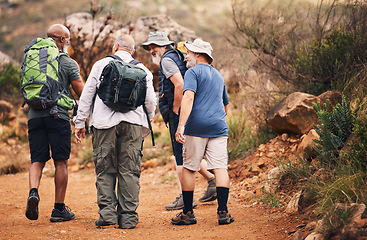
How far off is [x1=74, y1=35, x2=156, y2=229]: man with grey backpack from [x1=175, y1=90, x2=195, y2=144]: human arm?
44cm

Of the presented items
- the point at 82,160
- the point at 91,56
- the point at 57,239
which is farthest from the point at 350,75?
the point at 91,56

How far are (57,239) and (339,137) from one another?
10.3 feet

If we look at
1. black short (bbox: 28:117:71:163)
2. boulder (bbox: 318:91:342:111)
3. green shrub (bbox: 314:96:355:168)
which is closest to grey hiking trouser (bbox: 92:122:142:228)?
black short (bbox: 28:117:71:163)

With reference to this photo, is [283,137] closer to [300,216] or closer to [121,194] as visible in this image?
[300,216]

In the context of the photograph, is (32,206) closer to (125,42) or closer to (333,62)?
(125,42)

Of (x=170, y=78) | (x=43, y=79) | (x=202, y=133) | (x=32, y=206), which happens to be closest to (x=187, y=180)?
(x=202, y=133)

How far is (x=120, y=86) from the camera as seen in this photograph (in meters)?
4.37

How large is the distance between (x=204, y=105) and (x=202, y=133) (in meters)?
0.31

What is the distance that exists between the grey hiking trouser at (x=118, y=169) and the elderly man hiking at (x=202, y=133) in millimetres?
546

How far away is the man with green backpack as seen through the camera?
15.1ft

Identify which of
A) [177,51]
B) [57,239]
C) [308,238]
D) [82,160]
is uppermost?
[177,51]

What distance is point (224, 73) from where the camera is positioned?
10906 millimetres

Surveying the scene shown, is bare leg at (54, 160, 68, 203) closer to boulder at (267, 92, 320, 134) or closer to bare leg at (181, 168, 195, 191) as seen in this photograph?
bare leg at (181, 168, 195, 191)

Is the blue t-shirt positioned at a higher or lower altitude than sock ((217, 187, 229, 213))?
higher
